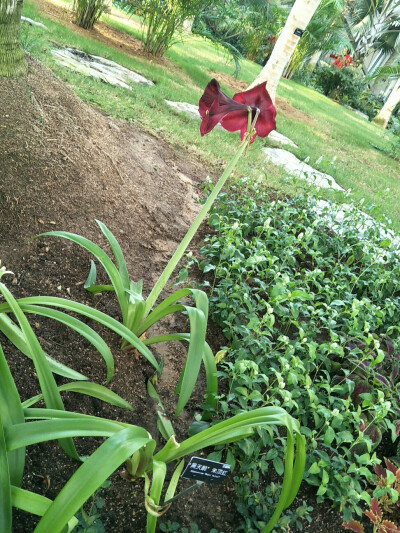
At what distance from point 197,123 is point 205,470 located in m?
5.19

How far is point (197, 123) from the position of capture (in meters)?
6.16

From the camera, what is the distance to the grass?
16.6ft

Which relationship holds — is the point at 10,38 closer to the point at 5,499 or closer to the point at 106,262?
the point at 106,262

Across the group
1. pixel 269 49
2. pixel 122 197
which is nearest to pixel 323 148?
pixel 122 197

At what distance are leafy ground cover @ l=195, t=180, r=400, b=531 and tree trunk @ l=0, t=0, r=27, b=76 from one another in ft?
5.07

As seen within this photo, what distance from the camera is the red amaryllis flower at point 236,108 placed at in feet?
6.12

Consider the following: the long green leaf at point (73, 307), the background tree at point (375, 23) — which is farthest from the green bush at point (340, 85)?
the long green leaf at point (73, 307)

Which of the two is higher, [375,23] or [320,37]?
[375,23]

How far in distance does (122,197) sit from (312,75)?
1801 cm

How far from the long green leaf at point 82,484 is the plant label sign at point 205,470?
0.36 metres

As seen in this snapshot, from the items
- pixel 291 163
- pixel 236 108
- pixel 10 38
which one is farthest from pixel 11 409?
pixel 291 163

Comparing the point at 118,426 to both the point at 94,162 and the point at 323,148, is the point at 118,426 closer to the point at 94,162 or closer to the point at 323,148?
the point at 94,162

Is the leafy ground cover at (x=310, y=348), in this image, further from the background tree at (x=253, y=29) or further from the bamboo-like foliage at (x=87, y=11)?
the background tree at (x=253, y=29)

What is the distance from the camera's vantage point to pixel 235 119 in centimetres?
194
